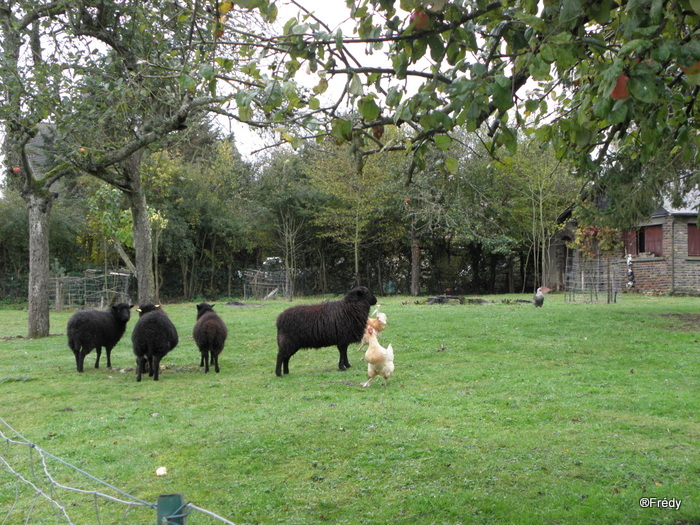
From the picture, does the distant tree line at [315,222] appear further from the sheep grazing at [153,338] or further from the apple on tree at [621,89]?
the apple on tree at [621,89]

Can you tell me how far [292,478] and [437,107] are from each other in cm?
337

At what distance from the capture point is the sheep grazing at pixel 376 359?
8.35 m

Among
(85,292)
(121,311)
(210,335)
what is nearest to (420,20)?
(210,335)

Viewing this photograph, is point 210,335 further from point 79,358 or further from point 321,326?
point 79,358

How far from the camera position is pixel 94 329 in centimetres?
1031

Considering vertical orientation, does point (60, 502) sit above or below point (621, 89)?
below

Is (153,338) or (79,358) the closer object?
(153,338)

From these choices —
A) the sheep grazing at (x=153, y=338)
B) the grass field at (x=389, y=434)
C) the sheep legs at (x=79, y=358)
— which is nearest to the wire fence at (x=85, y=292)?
the grass field at (x=389, y=434)

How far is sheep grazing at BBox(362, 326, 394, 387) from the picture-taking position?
8.35 m

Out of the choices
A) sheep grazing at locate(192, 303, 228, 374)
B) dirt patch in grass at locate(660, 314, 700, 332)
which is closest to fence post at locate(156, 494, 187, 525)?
sheep grazing at locate(192, 303, 228, 374)

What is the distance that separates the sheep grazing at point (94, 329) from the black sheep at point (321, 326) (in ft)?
11.3

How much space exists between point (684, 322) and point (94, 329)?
13.9 metres

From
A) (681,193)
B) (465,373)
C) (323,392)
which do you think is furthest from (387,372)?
(681,193)

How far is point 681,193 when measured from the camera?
1700 cm
